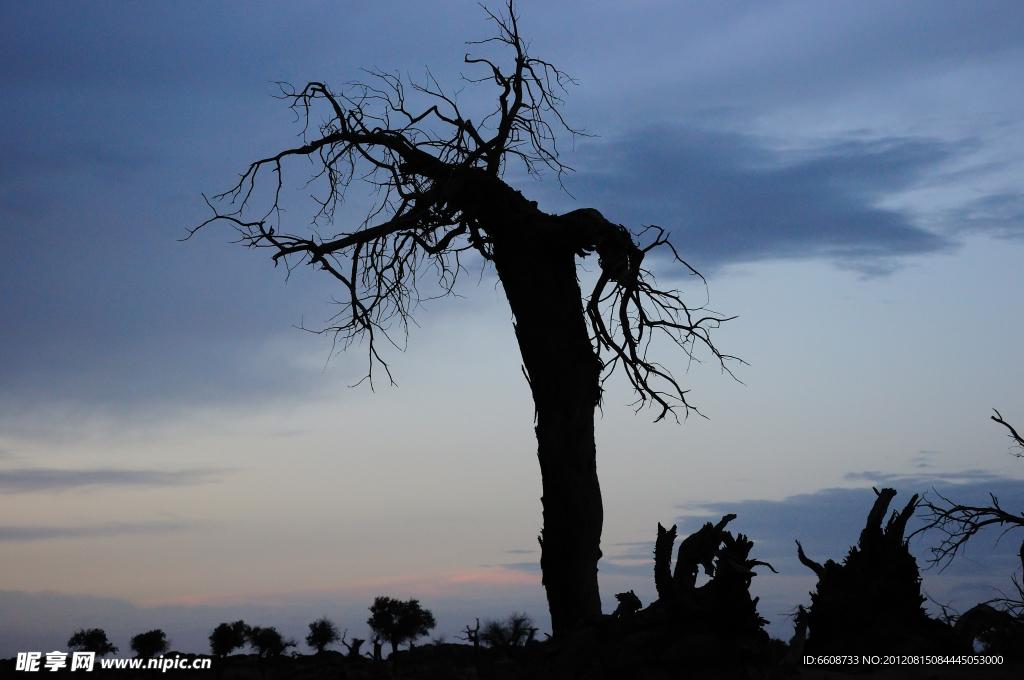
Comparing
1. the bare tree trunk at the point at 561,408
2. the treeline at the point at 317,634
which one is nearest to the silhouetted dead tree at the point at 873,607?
the bare tree trunk at the point at 561,408

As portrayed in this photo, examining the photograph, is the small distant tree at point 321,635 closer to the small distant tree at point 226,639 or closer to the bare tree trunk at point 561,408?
the small distant tree at point 226,639

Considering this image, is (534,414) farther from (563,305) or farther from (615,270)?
(615,270)

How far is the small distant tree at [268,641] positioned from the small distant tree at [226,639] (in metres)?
0.46

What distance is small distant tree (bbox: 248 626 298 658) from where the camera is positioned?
1490 inches

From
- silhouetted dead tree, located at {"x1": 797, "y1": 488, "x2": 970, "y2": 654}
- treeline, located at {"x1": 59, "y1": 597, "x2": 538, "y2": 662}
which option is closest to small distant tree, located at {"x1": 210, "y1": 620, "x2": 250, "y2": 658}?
treeline, located at {"x1": 59, "y1": 597, "x2": 538, "y2": 662}

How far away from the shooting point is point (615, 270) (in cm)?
942

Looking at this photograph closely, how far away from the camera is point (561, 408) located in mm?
10258

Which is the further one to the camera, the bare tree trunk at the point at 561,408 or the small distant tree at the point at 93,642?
the small distant tree at the point at 93,642

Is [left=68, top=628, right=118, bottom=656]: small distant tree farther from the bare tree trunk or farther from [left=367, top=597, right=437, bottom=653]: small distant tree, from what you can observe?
the bare tree trunk

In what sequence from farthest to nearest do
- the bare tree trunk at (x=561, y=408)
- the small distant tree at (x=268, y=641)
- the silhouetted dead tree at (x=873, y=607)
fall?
the small distant tree at (x=268, y=641) < the silhouetted dead tree at (x=873, y=607) < the bare tree trunk at (x=561, y=408)

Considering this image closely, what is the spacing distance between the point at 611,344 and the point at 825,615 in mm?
5529

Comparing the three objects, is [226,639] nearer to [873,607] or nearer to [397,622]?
[397,622]

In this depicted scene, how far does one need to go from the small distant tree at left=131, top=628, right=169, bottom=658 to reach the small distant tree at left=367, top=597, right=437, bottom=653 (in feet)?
36.0

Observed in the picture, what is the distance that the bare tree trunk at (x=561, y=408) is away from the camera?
10148 mm
